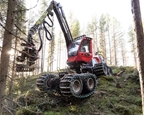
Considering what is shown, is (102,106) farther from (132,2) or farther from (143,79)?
(132,2)

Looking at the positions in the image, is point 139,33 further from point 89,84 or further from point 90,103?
point 90,103

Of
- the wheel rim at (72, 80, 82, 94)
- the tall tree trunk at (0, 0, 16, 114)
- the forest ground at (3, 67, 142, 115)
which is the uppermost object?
the tall tree trunk at (0, 0, 16, 114)

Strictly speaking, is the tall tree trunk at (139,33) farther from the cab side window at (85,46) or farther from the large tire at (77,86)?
the cab side window at (85,46)

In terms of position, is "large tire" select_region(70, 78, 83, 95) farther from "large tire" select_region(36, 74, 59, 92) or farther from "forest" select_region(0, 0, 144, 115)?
"large tire" select_region(36, 74, 59, 92)

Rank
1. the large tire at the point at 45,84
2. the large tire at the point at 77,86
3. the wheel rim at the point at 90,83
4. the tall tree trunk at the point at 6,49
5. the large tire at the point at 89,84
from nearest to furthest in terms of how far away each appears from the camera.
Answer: the tall tree trunk at the point at 6,49
the large tire at the point at 77,86
the large tire at the point at 89,84
the wheel rim at the point at 90,83
the large tire at the point at 45,84

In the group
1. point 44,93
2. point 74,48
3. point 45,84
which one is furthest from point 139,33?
point 44,93

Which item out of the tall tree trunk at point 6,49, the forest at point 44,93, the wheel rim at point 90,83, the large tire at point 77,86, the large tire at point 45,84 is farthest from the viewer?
the large tire at point 45,84

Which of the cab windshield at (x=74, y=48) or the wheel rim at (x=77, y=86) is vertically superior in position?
the cab windshield at (x=74, y=48)

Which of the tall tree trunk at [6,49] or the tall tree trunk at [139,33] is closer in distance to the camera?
the tall tree trunk at [6,49]

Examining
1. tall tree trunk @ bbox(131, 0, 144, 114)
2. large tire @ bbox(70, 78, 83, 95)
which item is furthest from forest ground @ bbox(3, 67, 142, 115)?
tall tree trunk @ bbox(131, 0, 144, 114)

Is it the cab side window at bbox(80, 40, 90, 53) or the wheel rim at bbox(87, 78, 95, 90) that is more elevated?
the cab side window at bbox(80, 40, 90, 53)

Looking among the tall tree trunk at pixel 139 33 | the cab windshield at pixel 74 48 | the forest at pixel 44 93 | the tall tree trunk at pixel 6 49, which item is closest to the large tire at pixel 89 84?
the forest at pixel 44 93

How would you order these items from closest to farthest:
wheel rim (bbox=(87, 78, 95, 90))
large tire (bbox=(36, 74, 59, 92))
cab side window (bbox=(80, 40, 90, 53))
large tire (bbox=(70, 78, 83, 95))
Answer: large tire (bbox=(70, 78, 83, 95)) → wheel rim (bbox=(87, 78, 95, 90)) → large tire (bbox=(36, 74, 59, 92)) → cab side window (bbox=(80, 40, 90, 53))

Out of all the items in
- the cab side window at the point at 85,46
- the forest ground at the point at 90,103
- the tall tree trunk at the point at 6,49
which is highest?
the cab side window at the point at 85,46
